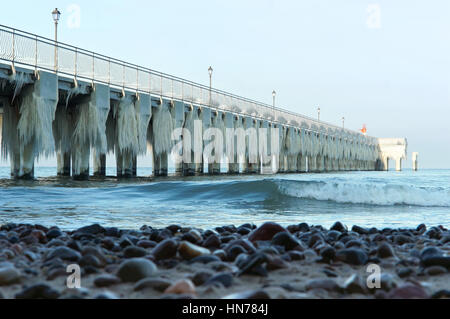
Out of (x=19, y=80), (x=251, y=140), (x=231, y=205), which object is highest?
(x=19, y=80)

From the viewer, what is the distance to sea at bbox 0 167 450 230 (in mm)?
8422

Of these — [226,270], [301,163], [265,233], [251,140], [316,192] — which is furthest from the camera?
[301,163]

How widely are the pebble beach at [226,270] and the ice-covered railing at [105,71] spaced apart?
1483 cm

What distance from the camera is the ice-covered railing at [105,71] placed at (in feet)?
58.6

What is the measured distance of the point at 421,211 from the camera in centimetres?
1108

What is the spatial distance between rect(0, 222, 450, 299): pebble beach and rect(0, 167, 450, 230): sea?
10.1 ft

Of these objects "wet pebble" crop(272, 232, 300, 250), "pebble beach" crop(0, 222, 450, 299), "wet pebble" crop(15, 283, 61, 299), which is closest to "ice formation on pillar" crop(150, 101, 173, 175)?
"pebble beach" crop(0, 222, 450, 299)

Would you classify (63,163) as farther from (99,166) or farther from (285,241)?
(285,241)

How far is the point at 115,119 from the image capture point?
25.7m

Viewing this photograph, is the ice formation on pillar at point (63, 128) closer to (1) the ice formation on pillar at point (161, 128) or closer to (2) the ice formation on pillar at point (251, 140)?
(1) the ice formation on pillar at point (161, 128)

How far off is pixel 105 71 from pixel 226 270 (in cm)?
2122

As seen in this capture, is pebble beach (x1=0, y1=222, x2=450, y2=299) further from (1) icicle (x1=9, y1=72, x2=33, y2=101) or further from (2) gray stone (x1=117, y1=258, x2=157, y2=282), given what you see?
(1) icicle (x1=9, y1=72, x2=33, y2=101)

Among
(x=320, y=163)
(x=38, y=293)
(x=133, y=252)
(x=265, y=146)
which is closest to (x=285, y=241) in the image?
(x=133, y=252)
